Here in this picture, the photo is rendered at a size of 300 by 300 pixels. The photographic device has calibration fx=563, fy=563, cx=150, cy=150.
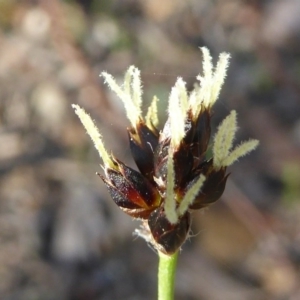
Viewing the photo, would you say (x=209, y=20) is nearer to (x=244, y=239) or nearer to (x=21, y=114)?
(x=21, y=114)

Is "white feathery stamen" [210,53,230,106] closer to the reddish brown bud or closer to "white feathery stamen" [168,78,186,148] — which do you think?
"white feathery stamen" [168,78,186,148]

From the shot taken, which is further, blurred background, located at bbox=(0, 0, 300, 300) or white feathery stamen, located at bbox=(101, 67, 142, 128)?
blurred background, located at bbox=(0, 0, 300, 300)

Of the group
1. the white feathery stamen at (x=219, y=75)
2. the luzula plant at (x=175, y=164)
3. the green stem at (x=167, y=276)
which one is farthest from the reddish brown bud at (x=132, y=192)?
the white feathery stamen at (x=219, y=75)

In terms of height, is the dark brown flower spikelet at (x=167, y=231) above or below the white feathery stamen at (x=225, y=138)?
below

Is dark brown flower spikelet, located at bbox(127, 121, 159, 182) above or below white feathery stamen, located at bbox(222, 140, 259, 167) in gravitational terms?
below

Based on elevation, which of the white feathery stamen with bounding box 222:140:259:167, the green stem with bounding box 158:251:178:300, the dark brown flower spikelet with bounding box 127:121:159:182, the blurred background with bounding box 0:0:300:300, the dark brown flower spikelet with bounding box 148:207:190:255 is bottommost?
the blurred background with bounding box 0:0:300:300

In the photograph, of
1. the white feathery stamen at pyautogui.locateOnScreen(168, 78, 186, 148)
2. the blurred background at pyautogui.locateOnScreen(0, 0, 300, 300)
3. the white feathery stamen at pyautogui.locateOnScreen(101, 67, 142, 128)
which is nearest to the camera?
the white feathery stamen at pyautogui.locateOnScreen(168, 78, 186, 148)

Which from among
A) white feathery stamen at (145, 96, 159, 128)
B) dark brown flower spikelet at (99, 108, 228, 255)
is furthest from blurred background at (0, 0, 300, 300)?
dark brown flower spikelet at (99, 108, 228, 255)

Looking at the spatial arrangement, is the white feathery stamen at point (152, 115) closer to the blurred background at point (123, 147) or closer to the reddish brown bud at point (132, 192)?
the reddish brown bud at point (132, 192)
